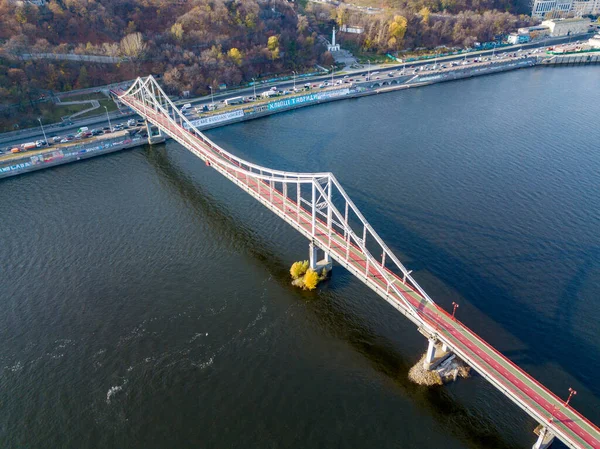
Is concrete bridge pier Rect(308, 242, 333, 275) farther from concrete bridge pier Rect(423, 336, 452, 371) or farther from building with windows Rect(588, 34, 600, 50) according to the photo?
building with windows Rect(588, 34, 600, 50)

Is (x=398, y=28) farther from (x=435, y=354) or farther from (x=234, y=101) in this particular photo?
(x=435, y=354)

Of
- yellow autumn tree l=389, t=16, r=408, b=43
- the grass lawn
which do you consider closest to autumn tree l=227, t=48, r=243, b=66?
the grass lawn

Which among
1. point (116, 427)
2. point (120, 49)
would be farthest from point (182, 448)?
point (120, 49)

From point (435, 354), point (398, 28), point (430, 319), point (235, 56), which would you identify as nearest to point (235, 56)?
point (235, 56)

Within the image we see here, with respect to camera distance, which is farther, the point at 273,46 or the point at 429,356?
the point at 273,46

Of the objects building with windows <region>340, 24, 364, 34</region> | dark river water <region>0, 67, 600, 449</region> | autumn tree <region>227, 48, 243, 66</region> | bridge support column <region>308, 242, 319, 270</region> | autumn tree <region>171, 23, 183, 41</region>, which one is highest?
autumn tree <region>171, 23, 183, 41</region>

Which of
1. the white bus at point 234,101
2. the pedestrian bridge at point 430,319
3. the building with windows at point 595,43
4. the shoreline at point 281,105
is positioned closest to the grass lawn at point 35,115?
the shoreline at point 281,105

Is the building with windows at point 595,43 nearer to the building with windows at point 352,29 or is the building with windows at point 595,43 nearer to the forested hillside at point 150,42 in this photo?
the building with windows at point 352,29
